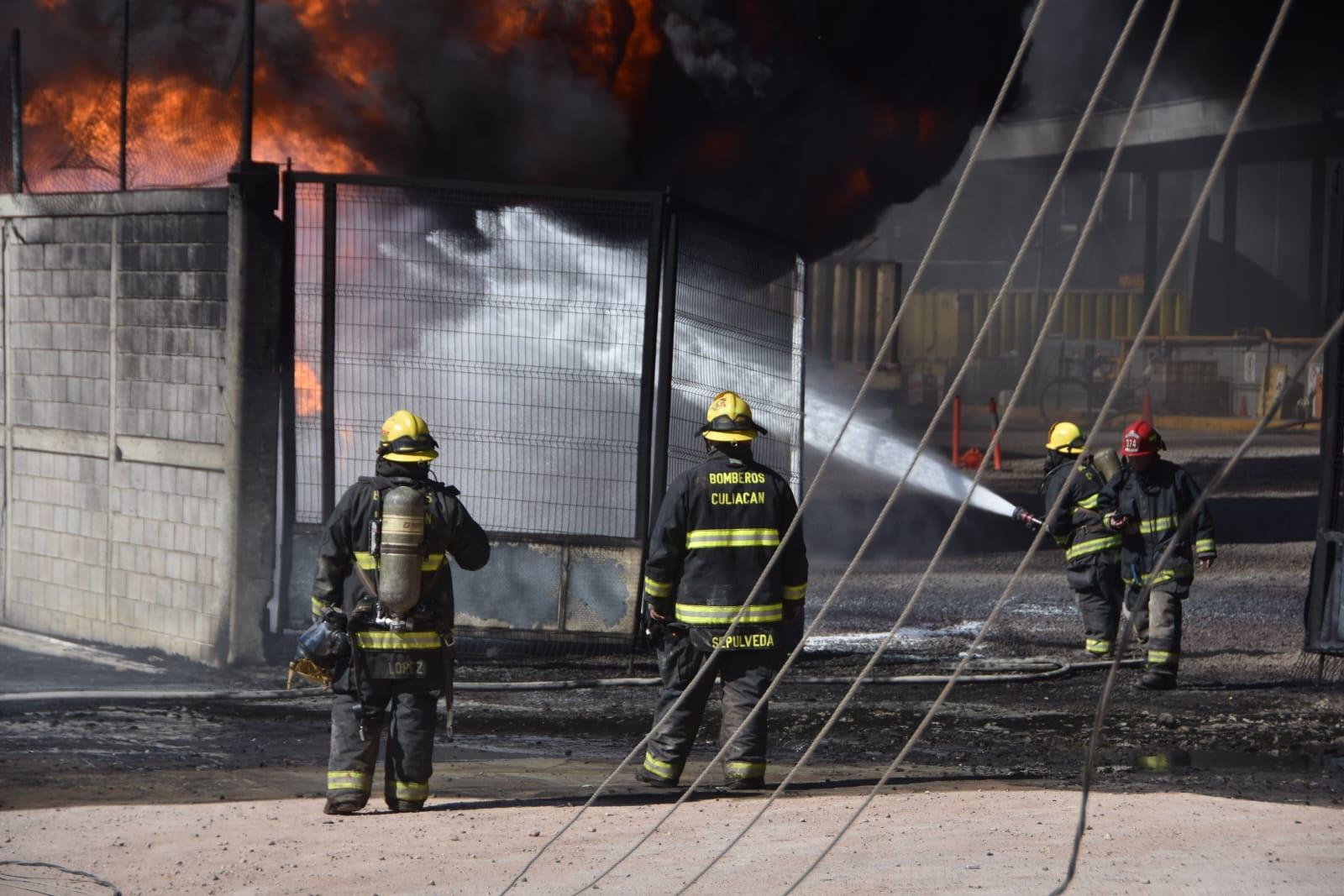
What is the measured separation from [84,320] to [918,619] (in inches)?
247

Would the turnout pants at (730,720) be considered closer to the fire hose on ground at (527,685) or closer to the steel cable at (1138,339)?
the steel cable at (1138,339)

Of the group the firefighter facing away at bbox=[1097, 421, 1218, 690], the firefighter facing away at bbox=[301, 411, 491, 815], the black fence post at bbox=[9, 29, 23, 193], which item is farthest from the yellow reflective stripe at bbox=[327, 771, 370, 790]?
the black fence post at bbox=[9, 29, 23, 193]

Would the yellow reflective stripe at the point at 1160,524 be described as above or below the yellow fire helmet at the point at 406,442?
below

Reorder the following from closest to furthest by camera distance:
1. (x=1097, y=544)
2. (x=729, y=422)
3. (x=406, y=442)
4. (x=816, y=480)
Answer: (x=816, y=480)
(x=406, y=442)
(x=729, y=422)
(x=1097, y=544)

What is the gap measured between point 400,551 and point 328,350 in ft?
12.5

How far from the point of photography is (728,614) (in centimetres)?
663

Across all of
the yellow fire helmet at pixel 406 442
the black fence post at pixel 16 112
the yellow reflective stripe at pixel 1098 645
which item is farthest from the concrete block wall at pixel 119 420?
the yellow reflective stripe at pixel 1098 645

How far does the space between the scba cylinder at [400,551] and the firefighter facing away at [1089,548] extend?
5.13 metres

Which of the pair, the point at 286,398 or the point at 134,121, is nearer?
the point at 286,398

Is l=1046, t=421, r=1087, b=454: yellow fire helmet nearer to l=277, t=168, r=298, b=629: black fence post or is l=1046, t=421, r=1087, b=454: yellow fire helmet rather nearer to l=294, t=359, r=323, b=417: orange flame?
l=294, t=359, r=323, b=417: orange flame

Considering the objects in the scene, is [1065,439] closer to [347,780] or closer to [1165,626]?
[1165,626]

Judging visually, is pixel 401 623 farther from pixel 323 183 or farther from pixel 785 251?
pixel 785 251

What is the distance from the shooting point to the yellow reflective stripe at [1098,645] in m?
10.0

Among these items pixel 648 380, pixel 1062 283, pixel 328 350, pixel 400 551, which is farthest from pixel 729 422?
pixel 328 350
